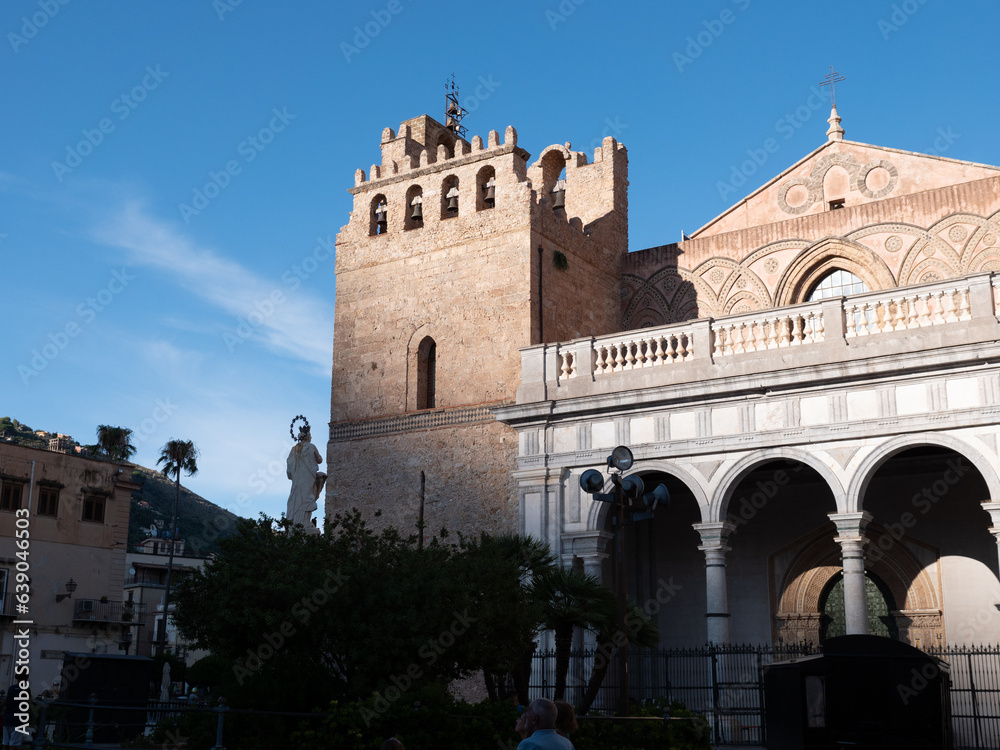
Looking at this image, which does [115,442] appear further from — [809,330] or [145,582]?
[809,330]

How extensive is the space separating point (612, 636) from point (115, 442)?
4208 cm

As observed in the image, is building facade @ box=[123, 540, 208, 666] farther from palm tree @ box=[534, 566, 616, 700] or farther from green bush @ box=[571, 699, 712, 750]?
green bush @ box=[571, 699, 712, 750]

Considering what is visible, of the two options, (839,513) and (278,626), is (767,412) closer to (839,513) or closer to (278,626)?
(839,513)

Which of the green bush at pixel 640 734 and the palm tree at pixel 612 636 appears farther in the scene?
the palm tree at pixel 612 636

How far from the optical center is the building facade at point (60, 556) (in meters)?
30.5

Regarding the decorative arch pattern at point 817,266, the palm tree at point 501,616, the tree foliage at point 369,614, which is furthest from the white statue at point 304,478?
the decorative arch pattern at point 817,266

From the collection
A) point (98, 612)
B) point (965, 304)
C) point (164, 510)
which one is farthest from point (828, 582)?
point (164, 510)

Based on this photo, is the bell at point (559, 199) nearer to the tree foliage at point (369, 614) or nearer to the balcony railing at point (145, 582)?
the tree foliage at point (369, 614)

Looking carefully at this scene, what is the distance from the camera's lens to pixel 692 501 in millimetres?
19328

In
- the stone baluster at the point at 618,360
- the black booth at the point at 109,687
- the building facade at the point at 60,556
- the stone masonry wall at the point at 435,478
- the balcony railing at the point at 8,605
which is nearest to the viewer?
the black booth at the point at 109,687

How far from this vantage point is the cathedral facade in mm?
15461

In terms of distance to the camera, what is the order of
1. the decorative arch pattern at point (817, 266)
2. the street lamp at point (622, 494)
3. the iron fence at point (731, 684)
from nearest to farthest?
the street lamp at point (622, 494) < the iron fence at point (731, 684) < the decorative arch pattern at point (817, 266)

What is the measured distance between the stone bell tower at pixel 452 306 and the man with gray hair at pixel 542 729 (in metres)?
12.2

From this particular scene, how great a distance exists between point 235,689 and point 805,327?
31.0 feet
